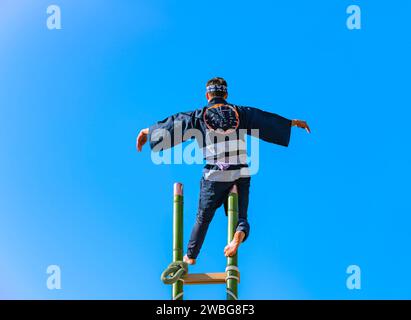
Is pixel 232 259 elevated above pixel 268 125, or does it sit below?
below

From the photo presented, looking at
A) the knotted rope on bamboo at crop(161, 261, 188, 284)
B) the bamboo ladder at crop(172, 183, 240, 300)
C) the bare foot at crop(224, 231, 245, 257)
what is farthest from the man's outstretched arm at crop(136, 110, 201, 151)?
the knotted rope on bamboo at crop(161, 261, 188, 284)

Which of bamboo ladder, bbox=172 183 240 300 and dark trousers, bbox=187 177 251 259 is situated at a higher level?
dark trousers, bbox=187 177 251 259

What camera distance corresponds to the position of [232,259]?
17.8m

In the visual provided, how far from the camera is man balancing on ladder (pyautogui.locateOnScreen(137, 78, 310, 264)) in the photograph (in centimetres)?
1853

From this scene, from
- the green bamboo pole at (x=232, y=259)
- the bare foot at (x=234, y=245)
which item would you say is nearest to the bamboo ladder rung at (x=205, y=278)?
the green bamboo pole at (x=232, y=259)

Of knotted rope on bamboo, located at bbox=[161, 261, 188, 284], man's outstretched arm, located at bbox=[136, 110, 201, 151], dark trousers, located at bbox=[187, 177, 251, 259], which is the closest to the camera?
knotted rope on bamboo, located at bbox=[161, 261, 188, 284]

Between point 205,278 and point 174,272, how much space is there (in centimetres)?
50

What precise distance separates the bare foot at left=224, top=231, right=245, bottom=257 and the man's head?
2315 mm

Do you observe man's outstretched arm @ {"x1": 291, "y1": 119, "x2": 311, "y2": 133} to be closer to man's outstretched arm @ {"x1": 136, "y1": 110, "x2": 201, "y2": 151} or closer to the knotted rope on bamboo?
man's outstretched arm @ {"x1": 136, "y1": 110, "x2": 201, "y2": 151}

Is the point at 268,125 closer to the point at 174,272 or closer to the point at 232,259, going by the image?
the point at 232,259

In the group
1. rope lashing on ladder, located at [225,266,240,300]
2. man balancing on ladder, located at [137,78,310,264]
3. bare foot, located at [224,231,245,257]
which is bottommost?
rope lashing on ladder, located at [225,266,240,300]

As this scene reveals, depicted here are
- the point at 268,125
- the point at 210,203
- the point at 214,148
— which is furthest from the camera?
the point at 268,125

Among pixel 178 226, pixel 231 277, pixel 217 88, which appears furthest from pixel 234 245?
pixel 217 88
